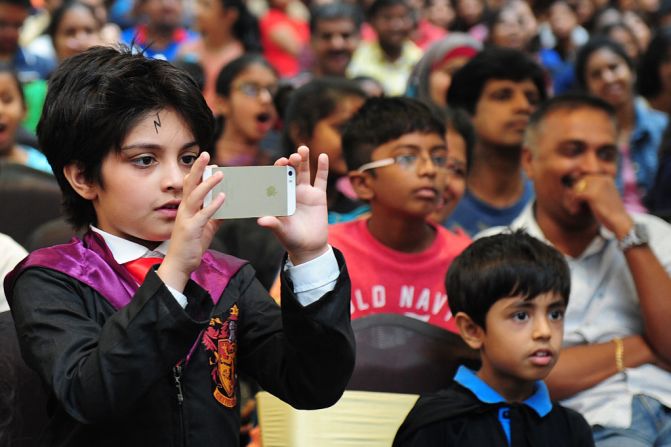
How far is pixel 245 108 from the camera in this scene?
580 centimetres

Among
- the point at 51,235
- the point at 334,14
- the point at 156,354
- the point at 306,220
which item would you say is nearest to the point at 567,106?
the point at 51,235

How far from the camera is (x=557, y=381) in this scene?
3.09 meters

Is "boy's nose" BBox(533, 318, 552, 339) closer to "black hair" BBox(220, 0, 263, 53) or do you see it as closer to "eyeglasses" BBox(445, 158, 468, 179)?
"eyeglasses" BBox(445, 158, 468, 179)

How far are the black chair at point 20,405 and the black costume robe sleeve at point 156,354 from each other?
0.36 m

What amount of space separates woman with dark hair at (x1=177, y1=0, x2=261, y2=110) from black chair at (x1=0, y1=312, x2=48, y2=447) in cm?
517

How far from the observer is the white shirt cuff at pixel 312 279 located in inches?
78.4

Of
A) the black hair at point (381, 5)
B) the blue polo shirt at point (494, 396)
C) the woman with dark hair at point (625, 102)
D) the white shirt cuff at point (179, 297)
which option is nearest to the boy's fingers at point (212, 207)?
the white shirt cuff at point (179, 297)

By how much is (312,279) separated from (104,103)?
0.52 m

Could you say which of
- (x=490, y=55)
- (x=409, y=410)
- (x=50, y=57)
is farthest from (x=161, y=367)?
(x=50, y=57)

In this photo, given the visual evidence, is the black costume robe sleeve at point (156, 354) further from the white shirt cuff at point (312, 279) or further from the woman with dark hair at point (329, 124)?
the woman with dark hair at point (329, 124)

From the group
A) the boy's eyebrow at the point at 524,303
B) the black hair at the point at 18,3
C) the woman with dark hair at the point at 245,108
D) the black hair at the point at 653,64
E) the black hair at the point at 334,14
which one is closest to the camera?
the boy's eyebrow at the point at 524,303

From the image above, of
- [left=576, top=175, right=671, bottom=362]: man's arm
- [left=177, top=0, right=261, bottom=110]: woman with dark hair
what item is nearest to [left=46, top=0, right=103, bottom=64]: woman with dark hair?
[left=177, top=0, right=261, bottom=110]: woman with dark hair

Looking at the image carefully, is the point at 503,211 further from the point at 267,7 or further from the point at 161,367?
the point at 267,7

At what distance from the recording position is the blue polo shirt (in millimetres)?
2734
